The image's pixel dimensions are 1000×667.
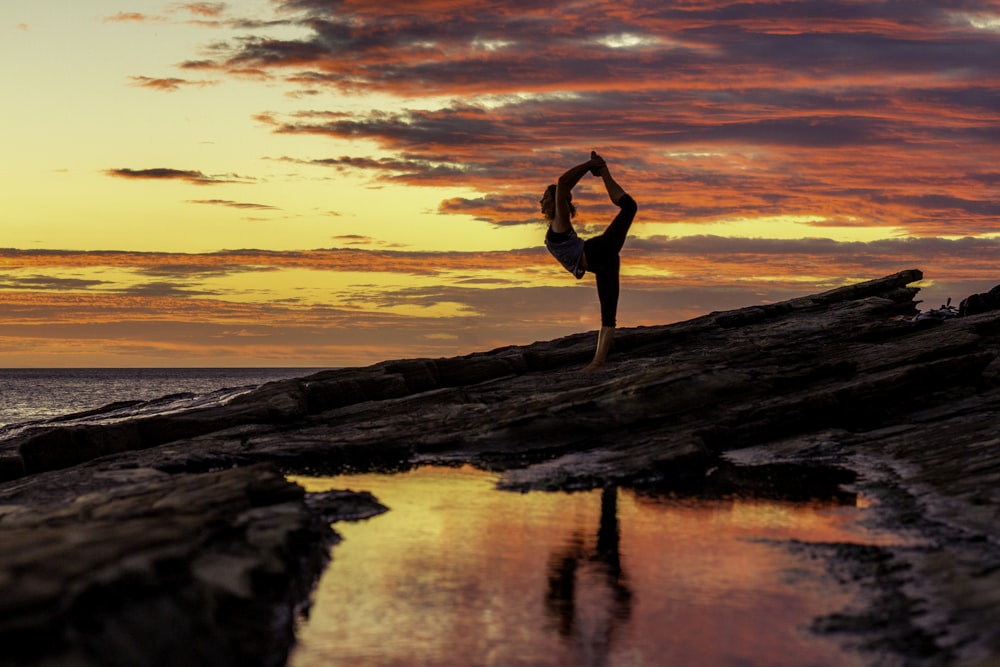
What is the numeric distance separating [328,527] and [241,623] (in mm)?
4204

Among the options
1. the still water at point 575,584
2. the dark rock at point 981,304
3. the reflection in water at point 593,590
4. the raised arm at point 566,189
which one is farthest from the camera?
the dark rock at point 981,304

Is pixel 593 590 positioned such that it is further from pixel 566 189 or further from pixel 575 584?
pixel 566 189

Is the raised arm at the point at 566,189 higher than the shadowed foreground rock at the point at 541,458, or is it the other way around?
the raised arm at the point at 566,189

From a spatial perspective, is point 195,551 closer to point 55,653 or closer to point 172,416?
point 55,653

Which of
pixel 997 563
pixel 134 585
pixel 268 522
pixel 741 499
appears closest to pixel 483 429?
pixel 741 499

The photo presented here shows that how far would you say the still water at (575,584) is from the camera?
29.3 ft

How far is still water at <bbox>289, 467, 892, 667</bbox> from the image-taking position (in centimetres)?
895

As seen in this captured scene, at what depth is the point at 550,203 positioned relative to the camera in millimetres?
22469

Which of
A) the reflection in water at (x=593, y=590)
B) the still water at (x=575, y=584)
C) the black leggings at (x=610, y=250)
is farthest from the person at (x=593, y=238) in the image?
the reflection in water at (x=593, y=590)

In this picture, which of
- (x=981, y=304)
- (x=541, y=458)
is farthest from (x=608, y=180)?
(x=981, y=304)

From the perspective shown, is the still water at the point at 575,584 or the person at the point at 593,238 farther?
the person at the point at 593,238

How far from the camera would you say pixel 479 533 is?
1312cm

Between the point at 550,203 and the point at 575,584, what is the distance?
1276cm

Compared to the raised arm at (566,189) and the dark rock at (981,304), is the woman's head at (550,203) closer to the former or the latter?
the raised arm at (566,189)
